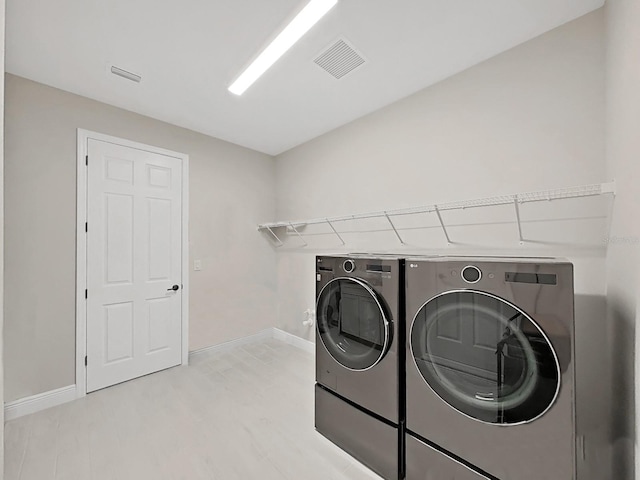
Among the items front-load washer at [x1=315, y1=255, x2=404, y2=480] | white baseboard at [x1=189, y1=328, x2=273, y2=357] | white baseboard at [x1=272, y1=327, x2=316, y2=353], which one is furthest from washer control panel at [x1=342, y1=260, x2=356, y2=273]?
white baseboard at [x1=189, y1=328, x2=273, y2=357]

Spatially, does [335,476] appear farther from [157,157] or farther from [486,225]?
[157,157]

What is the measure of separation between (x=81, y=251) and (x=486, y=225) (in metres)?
3.21

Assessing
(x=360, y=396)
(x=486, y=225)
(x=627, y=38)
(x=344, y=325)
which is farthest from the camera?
(x=486, y=225)

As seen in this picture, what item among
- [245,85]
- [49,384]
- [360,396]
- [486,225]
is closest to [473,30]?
[486,225]

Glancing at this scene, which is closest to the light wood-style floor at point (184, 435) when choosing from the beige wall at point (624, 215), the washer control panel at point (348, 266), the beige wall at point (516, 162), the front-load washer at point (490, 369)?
the front-load washer at point (490, 369)

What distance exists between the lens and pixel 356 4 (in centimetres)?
163

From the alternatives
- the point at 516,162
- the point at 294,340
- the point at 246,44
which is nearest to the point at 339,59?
the point at 246,44

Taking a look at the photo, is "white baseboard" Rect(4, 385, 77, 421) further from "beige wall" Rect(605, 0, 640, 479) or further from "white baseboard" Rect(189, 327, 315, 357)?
"beige wall" Rect(605, 0, 640, 479)

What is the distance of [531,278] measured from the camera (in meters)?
1.23

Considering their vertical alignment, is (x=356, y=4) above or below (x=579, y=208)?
above

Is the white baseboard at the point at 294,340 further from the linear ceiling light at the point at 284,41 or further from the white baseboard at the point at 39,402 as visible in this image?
the linear ceiling light at the point at 284,41

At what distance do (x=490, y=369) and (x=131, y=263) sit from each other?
116 inches

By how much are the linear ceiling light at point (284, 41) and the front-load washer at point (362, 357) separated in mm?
1372

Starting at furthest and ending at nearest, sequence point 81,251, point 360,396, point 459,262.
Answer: point 81,251, point 360,396, point 459,262
